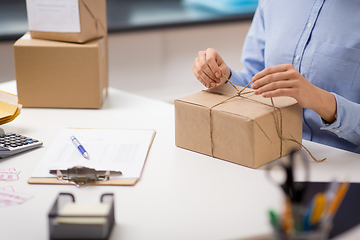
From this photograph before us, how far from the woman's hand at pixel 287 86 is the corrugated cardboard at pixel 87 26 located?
654 millimetres

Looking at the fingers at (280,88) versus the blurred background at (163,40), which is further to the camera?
the blurred background at (163,40)

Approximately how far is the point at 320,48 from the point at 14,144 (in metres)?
0.86

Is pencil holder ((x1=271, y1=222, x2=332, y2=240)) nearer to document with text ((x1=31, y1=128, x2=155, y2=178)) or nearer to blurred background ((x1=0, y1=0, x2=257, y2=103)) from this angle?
document with text ((x1=31, y1=128, x2=155, y2=178))

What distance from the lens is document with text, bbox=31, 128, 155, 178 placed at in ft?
2.98

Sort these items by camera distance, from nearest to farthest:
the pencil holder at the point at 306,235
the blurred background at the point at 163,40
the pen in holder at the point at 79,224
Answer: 1. the pencil holder at the point at 306,235
2. the pen in holder at the point at 79,224
3. the blurred background at the point at 163,40

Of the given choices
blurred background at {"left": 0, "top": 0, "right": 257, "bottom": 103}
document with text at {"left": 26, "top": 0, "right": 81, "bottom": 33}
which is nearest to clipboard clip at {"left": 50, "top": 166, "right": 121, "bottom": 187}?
document with text at {"left": 26, "top": 0, "right": 81, "bottom": 33}

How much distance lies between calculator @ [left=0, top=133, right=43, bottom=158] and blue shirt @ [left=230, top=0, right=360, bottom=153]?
0.59 m

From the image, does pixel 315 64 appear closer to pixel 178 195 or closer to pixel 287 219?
pixel 178 195

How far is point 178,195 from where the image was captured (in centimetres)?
80

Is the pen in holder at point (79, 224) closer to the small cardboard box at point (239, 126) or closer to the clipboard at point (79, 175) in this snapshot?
the clipboard at point (79, 175)

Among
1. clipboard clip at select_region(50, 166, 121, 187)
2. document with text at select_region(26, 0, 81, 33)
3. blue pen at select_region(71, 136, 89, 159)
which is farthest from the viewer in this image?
document with text at select_region(26, 0, 81, 33)

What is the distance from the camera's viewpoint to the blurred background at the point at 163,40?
249cm

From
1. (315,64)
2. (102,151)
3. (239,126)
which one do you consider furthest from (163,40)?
(239,126)

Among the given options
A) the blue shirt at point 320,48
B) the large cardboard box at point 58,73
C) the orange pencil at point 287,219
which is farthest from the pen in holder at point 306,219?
the large cardboard box at point 58,73
